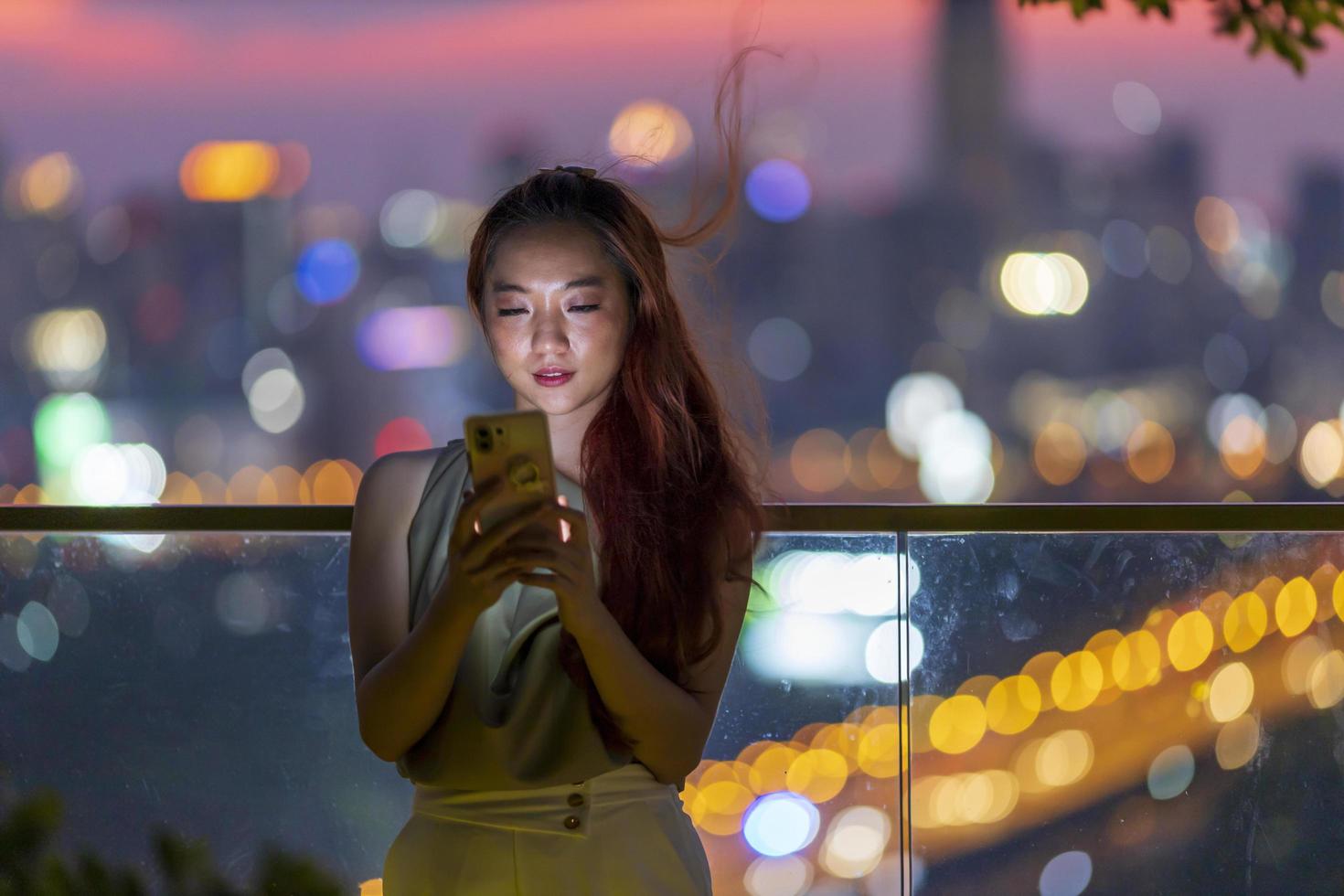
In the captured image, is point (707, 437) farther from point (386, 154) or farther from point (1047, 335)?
point (1047, 335)

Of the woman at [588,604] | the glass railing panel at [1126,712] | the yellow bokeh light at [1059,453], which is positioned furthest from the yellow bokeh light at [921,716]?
the yellow bokeh light at [1059,453]

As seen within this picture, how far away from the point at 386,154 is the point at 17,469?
7.69 meters

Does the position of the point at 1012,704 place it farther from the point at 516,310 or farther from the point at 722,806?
the point at 516,310

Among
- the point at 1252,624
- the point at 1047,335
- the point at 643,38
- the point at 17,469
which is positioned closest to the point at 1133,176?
the point at 1047,335

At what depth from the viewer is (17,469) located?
605 inches

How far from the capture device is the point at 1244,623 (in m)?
2.10

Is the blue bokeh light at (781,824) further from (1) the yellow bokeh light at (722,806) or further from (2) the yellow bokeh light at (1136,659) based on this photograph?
(2) the yellow bokeh light at (1136,659)

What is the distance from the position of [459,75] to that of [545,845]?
457 inches

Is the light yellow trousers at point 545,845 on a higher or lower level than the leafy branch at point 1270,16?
lower

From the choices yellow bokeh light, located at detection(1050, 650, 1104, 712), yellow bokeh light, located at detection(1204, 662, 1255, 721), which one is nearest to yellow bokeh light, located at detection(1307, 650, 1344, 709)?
yellow bokeh light, located at detection(1204, 662, 1255, 721)

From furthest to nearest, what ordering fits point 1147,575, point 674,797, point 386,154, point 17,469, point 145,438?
1. point 145,438
2. point 17,469
3. point 386,154
4. point 1147,575
5. point 674,797

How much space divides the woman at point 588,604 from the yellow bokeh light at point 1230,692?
3.14 ft

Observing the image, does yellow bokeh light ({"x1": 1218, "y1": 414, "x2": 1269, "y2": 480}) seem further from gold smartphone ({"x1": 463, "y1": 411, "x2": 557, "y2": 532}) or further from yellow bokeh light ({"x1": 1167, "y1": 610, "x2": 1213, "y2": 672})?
gold smartphone ({"x1": 463, "y1": 411, "x2": 557, "y2": 532})

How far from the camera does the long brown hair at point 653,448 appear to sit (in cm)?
149
